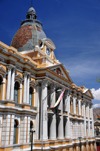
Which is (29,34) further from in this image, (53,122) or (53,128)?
(53,128)

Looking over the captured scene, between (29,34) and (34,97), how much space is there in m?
14.0

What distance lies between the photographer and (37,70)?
3222 cm

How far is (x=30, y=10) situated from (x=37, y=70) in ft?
59.7

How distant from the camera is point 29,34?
3928 centimetres

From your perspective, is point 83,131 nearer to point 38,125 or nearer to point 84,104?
point 84,104

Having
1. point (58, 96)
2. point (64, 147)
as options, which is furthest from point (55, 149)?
point (58, 96)

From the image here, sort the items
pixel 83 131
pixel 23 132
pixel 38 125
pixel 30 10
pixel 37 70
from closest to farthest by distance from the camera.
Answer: pixel 23 132, pixel 38 125, pixel 37 70, pixel 30 10, pixel 83 131

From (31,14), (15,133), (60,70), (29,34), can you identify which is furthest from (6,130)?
(31,14)

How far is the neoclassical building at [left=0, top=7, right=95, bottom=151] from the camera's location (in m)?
25.2

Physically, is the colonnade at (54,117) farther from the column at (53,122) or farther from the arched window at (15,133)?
the arched window at (15,133)

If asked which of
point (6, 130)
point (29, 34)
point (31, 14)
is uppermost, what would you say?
point (31, 14)

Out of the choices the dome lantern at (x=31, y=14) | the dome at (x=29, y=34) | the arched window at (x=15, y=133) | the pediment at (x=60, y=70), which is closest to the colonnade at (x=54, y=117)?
the pediment at (x=60, y=70)

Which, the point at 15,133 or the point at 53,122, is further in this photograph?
the point at 53,122

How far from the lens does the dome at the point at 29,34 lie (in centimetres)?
3803
